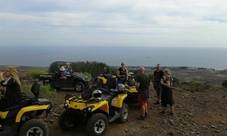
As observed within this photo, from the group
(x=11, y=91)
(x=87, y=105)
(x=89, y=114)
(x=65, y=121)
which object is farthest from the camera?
(x=65, y=121)

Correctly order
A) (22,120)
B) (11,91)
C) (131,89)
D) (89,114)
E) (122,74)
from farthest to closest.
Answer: (122,74), (131,89), (89,114), (22,120), (11,91)

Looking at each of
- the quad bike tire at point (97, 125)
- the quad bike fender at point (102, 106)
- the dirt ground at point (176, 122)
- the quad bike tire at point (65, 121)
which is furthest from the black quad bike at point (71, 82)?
→ the quad bike tire at point (97, 125)

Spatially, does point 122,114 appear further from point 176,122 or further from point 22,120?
point 22,120

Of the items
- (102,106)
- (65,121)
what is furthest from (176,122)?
(65,121)

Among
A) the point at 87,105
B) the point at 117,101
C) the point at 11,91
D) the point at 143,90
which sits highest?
the point at 11,91

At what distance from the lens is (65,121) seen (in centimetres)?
629

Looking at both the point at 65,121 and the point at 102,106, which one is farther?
the point at 65,121

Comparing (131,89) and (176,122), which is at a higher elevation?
(131,89)

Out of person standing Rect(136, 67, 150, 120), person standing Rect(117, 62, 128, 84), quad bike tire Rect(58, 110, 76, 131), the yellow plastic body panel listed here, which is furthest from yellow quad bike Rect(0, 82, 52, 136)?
person standing Rect(117, 62, 128, 84)

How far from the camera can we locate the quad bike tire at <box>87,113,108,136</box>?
5.71 meters

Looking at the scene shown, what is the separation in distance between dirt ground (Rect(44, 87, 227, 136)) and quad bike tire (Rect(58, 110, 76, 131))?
0.46 feet

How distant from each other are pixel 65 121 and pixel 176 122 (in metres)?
3.48

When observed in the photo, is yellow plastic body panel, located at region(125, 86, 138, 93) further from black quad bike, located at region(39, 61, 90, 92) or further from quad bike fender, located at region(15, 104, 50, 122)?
black quad bike, located at region(39, 61, 90, 92)

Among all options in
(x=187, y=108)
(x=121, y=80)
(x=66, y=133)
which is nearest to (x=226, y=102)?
(x=187, y=108)
